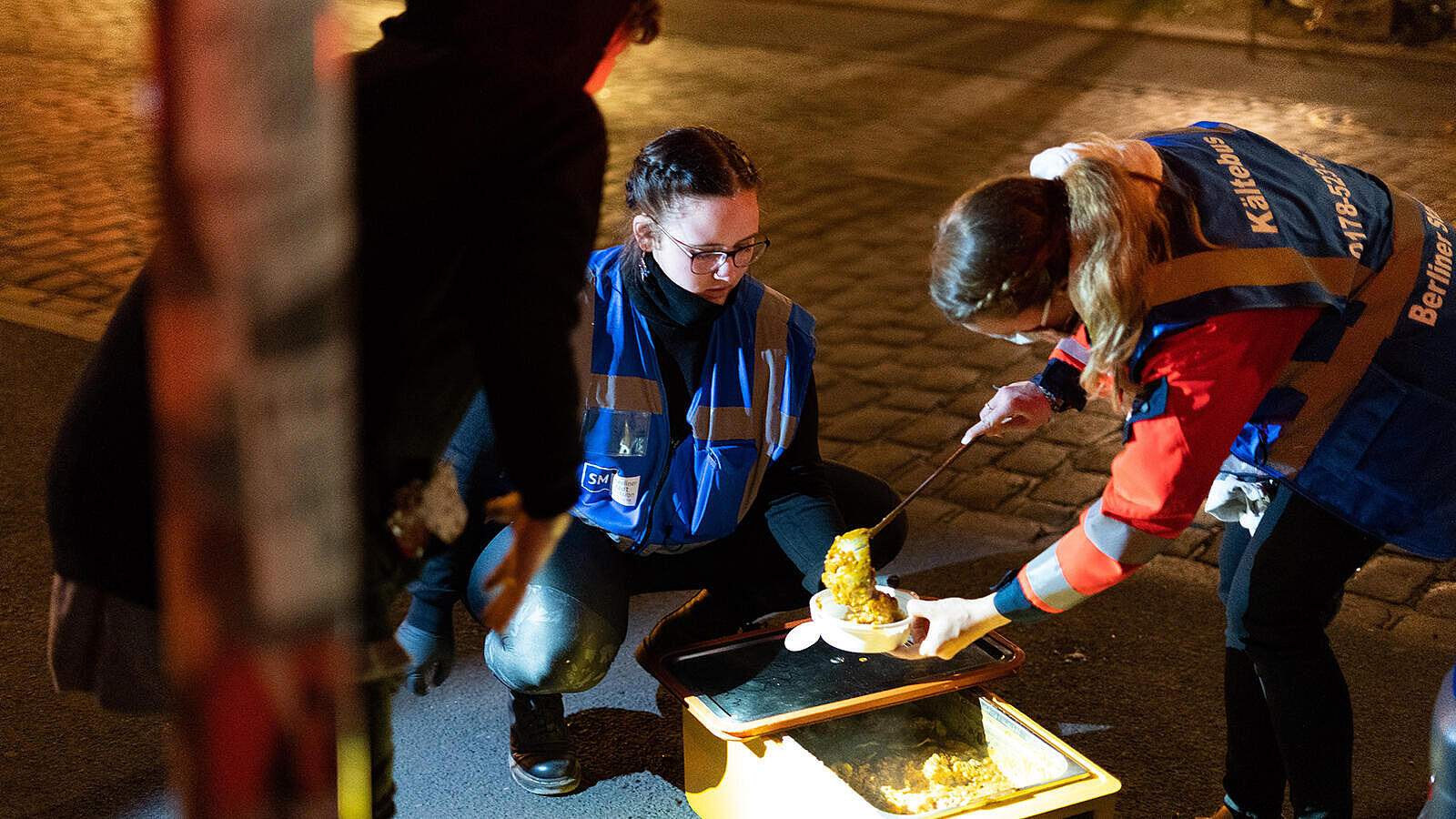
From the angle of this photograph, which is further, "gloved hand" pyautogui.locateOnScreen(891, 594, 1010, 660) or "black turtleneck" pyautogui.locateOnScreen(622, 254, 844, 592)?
"black turtleneck" pyautogui.locateOnScreen(622, 254, 844, 592)

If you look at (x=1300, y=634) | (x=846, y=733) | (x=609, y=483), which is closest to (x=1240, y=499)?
(x=1300, y=634)

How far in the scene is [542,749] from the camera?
280 centimetres

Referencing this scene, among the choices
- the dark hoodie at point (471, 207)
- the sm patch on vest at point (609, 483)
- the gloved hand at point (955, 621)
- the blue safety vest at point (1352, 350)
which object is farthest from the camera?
the sm patch on vest at point (609, 483)

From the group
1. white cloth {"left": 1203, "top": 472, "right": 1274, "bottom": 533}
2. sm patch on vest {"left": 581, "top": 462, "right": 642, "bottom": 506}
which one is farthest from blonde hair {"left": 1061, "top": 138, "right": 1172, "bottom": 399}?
sm patch on vest {"left": 581, "top": 462, "right": 642, "bottom": 506}

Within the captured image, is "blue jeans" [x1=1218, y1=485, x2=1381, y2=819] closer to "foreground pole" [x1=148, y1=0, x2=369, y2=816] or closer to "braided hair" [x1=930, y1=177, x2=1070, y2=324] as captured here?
"braided hair" [x1=930, y1=177, x2=1070, y2=324]

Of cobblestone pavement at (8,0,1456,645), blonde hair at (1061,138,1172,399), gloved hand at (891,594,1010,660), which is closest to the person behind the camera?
blonde hair at (1061,138,1172,399)

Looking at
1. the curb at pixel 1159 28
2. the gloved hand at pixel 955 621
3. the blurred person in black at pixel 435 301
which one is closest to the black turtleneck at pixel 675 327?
the gloved hand at pixel 955 621

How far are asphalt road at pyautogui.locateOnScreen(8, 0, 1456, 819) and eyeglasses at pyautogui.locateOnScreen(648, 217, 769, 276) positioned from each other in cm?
79

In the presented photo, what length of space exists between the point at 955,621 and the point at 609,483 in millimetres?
813

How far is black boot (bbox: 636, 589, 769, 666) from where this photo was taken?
2854mm

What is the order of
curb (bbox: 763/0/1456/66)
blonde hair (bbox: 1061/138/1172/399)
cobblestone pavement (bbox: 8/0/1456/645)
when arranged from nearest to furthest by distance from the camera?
blonde hair (bbox: 1061/138/1172/399) < cobblestone pavement (bbox: 8/0/1456/645) < curb (bbox: 763/0/1456/66)

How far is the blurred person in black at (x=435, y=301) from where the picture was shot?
1368mm

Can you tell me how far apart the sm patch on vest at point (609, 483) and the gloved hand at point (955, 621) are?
0.69 m

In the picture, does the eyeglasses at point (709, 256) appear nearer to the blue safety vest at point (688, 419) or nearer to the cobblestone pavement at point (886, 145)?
the blue safety vest at point (688, 419)
